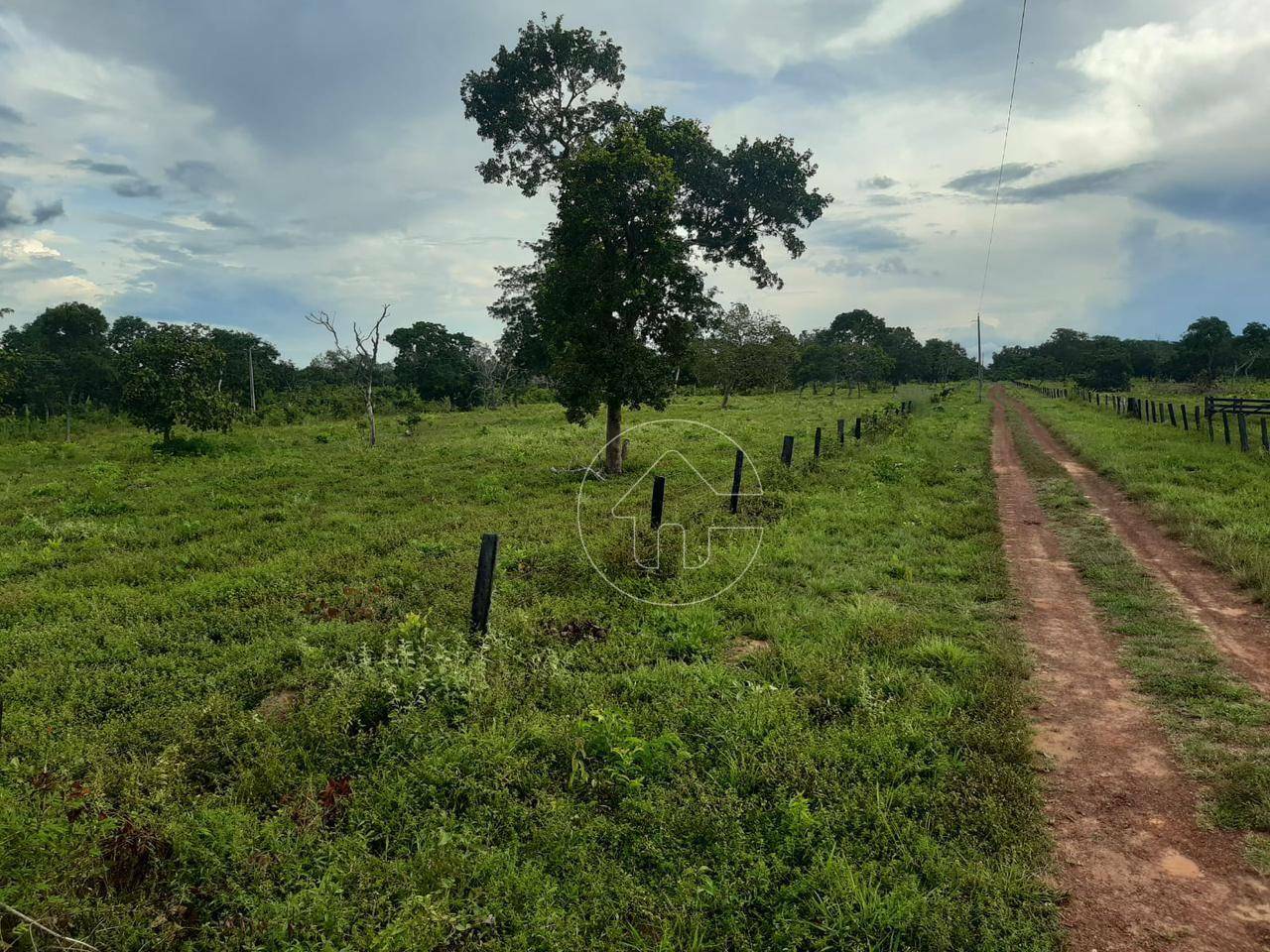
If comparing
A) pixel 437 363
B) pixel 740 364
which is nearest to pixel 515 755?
pixel 740 364

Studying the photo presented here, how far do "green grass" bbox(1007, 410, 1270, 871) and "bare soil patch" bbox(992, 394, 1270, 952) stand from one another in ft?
0.60

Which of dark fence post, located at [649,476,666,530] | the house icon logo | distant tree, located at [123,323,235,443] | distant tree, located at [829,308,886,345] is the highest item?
distant tree, located at [829,308,886,345]

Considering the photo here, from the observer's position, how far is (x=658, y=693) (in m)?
6.91

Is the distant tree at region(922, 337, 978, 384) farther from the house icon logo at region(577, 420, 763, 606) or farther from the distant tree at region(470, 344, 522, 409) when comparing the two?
the house icon logo at region(577, 420, 763, 606)

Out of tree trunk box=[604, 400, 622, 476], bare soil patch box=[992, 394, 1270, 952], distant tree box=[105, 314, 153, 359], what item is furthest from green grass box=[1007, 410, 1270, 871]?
distant tree box=[105, 314, 153, 359]

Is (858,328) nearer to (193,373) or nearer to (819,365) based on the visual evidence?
(819,365)

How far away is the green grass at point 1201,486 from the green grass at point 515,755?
3530mm

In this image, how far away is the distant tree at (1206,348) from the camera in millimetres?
91688

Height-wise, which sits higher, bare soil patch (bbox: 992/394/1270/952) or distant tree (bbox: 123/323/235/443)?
distant tree (bbox: 123/323/235/443)

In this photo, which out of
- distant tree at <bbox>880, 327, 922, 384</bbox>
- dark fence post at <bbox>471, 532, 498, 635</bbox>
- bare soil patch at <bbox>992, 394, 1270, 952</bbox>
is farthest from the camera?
distant tree at <bbox>880, 327, 922, 384</bbox>

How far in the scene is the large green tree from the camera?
721 inches

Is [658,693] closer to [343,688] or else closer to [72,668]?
[343,688]

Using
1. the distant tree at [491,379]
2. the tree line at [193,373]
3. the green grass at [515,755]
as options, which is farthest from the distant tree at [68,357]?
the green grass at [515,755]

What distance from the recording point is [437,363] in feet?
233
